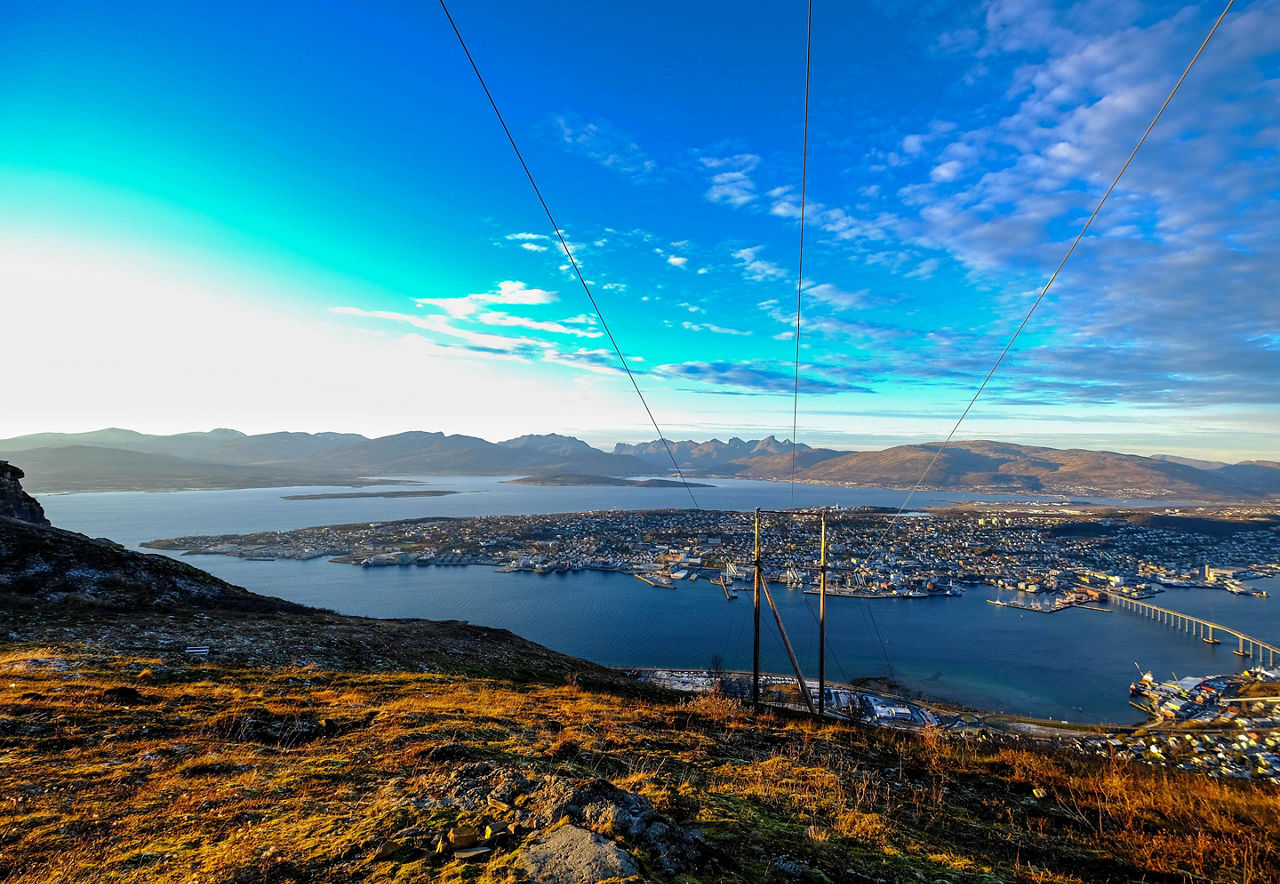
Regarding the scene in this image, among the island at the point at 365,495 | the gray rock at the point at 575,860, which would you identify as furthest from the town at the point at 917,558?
the island at the point at 365,495

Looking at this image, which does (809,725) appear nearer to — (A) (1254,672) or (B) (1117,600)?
(A) (1254,672)

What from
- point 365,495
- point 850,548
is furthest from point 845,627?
point 365,495

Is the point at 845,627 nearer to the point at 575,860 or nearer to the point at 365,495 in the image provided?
the point at 575,860

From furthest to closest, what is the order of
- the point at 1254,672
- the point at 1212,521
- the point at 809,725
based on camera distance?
the point at 1212,521 < the point at 1254,672 < the point at 809,725

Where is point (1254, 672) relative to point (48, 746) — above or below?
below

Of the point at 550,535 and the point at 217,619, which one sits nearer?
the point at 217,619

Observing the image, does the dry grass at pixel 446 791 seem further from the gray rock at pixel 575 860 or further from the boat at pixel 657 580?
the boat at pixel 657 580

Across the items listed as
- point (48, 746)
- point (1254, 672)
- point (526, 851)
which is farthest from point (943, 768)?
point (1254, 672)
